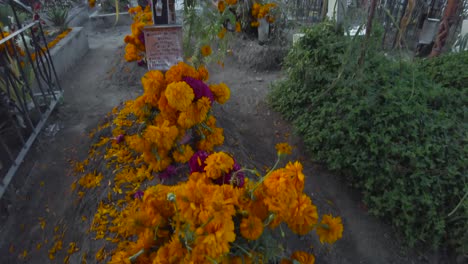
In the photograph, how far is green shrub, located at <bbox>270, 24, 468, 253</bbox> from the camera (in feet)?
6.97

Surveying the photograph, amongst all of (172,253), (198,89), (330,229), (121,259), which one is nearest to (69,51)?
(198,89)

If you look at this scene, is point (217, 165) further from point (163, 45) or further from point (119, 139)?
point (163, 45)

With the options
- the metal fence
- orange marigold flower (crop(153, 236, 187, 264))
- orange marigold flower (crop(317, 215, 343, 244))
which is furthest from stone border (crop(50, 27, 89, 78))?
orange marigold flower (crop(317, 215, 343, 244))

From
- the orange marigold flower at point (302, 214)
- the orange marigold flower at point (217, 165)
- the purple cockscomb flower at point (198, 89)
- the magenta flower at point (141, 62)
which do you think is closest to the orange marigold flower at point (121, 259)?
the orange marigold flower at point (217, 165)

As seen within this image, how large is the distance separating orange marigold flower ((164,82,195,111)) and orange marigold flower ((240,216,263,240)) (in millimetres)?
934

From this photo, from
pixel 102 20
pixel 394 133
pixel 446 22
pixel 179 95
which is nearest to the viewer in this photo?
pixel 179 95

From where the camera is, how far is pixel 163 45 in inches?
98.8

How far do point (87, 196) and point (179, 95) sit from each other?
1116mm

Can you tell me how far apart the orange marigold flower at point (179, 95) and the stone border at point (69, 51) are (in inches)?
145

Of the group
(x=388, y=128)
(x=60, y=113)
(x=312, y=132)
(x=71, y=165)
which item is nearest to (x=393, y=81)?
(x=388, y=128)

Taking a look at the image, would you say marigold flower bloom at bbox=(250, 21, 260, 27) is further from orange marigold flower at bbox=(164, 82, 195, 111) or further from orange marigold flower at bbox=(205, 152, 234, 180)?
orange marigold flower at bbox=(205, 152, 234, 180)

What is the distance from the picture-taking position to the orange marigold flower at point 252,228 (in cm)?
100

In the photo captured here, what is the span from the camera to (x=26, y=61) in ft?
11.0

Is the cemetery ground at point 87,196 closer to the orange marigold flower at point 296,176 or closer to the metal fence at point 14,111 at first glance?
the metal fence at point 14,111
